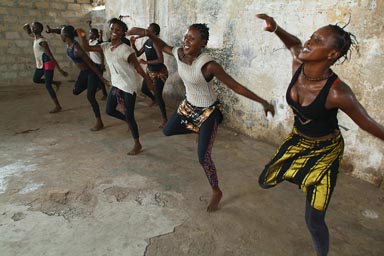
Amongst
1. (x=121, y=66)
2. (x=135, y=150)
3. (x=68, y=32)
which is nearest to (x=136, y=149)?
(x=135, y=150)

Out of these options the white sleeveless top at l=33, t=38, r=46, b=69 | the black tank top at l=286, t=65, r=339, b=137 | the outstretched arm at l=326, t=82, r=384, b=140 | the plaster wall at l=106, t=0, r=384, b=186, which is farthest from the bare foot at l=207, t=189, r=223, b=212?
the white sleeveless top at l=33, t=38, r=46, b=69

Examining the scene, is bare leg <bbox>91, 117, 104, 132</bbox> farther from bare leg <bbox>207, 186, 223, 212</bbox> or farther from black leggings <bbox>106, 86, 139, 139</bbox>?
bare leg <bbox>207, 186, 223, 212</bbox>

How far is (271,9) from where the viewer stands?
3895 millimetres

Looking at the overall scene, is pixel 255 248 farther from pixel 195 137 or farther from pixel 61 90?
pixel 61 90

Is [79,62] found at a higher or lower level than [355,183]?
higher

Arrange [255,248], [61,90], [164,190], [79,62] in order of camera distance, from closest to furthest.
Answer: [255,248], [164,190], [79,62], [61,90]

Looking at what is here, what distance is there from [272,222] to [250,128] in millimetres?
2124

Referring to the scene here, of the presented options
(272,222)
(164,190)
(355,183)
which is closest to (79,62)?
(164,190)

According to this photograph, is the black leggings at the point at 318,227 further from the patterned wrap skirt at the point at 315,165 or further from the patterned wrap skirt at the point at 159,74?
the patterned wrap skirt at the point at 159,74

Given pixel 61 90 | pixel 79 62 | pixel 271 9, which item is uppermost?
pixel 271 9

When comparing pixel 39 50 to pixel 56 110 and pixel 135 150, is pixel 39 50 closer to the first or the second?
pixel 56 110

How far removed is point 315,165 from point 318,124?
9.1 inches

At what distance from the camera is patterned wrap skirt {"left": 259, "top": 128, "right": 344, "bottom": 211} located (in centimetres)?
171

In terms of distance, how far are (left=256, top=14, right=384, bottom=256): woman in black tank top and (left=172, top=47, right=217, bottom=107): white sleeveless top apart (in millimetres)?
727
